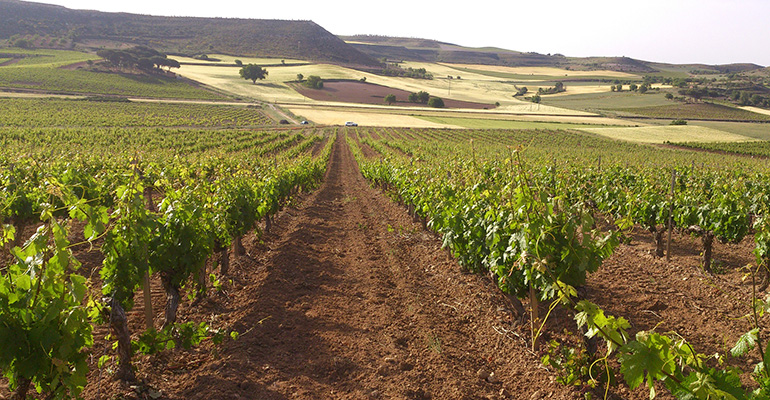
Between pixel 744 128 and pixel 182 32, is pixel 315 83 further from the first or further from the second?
pixel 744 128

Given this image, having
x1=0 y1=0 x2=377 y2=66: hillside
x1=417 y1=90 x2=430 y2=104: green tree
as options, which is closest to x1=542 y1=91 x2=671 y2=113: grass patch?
x1=417 y1=90 x2=430 y2=104: green tree

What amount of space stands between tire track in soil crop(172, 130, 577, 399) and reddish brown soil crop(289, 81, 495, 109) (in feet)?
291

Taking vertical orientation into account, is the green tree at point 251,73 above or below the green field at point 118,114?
above

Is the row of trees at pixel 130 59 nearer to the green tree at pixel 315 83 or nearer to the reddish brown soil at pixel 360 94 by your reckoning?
the reddish brown soil at pixel 360 94

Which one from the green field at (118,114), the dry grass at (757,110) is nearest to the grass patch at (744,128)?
the dry grass at (757,110)

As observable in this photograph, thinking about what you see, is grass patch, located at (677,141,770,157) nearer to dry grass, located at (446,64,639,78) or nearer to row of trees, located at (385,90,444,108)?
row of trees, located at (385,90,444,108)

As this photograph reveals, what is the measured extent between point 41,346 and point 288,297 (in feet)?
13.5

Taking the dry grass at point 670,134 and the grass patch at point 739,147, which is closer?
the grass patch at point 739,147

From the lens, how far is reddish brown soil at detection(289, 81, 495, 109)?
316 ft

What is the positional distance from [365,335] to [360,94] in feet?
324

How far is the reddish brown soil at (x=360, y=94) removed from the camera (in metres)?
96.2

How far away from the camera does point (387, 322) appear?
6.18 meters

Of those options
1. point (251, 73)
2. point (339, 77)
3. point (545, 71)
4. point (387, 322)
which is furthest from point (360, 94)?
point (545, 71)

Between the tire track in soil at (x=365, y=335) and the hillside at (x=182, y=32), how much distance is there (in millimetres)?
147139
